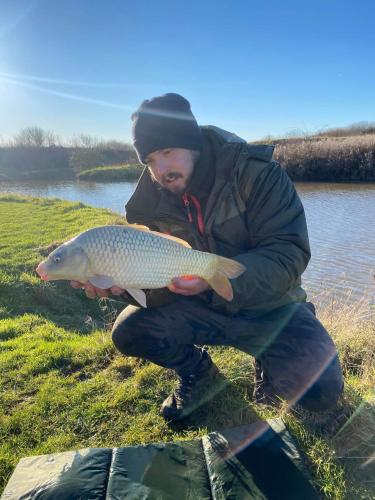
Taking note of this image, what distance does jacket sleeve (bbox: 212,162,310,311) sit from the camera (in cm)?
173

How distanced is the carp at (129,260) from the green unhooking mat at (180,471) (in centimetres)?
58

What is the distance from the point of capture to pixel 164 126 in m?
1.90

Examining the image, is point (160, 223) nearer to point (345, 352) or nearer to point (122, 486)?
point (122, 486)

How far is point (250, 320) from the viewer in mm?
1878

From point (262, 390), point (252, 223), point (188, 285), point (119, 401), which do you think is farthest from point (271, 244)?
point (119, 401)

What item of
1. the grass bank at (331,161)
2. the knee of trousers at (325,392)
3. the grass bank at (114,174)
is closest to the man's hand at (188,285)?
the knee of trousers at (325,392)

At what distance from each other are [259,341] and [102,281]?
0.72 meters

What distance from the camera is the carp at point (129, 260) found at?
5.38ft

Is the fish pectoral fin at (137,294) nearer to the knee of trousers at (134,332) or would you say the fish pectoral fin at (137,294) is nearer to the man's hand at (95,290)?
the man's hand at (95,290)

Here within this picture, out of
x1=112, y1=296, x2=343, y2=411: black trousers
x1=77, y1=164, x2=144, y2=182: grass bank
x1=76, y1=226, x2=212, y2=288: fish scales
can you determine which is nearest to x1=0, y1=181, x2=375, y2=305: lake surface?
x1=112, y1=296, x2=343, y2=411: black trousers

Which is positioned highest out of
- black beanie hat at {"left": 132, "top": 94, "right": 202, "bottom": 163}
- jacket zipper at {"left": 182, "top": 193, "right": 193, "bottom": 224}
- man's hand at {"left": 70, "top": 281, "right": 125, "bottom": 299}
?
black beanie hat at {"left": 132, "top": 94, "right": 202, "bottom": 163}

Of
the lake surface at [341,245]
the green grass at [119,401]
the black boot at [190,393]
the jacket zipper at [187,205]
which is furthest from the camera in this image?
the lake surface at [341,245]

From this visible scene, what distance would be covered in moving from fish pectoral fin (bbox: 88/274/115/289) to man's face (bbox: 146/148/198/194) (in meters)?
0.56

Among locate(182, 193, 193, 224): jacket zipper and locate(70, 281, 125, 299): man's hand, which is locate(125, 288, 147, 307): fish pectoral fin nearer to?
locate(70, 281, 125, 299): man's hand
